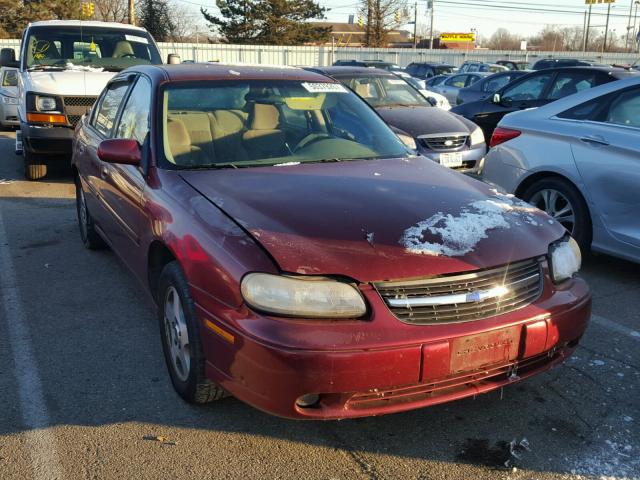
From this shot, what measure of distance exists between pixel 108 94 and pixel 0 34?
1824 inches

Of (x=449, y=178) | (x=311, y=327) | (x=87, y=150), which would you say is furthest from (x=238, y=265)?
(x=87, y=150)

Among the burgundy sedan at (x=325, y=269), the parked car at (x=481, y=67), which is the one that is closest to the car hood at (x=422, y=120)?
the burgundy sedan at (x=325, y=269)

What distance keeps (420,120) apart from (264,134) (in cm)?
510

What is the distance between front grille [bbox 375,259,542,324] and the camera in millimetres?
2580

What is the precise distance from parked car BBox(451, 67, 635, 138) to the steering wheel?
592cm

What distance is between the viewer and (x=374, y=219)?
294cm

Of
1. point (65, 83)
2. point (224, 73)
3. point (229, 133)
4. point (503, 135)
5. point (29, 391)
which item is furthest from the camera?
point (65, 83)

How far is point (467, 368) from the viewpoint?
2.62 meters

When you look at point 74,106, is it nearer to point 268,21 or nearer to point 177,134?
point 177,134

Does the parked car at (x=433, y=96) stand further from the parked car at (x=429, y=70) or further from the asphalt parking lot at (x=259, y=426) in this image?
the parked car at (x=429, y=70)

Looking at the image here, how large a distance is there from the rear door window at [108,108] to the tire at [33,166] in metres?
4.00

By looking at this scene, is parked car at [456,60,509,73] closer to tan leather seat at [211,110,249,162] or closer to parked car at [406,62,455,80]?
parked car at [406,62,455,80]

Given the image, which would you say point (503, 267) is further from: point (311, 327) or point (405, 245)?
point (311, 327)

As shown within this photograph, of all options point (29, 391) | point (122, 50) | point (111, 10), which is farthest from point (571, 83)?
point (111, 10)
